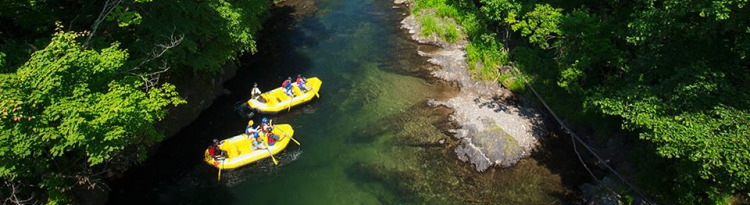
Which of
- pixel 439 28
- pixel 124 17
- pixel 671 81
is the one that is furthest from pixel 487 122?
pixel 124 17

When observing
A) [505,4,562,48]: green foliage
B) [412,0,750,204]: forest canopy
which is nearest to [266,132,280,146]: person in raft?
[505,4,562,48]: green foliage

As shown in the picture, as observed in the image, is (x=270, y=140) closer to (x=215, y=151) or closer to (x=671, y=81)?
(x=215, y=151)

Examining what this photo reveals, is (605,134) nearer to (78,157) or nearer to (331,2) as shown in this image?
(78,157)

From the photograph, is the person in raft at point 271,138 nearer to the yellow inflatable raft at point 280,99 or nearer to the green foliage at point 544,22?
the yellow inflatable raft at point 280,99

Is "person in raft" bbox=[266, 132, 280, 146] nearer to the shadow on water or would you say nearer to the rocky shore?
the shadow on water

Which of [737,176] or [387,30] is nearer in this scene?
[737,176]

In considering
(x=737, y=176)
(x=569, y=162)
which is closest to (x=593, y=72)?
(x=569, y=162)
